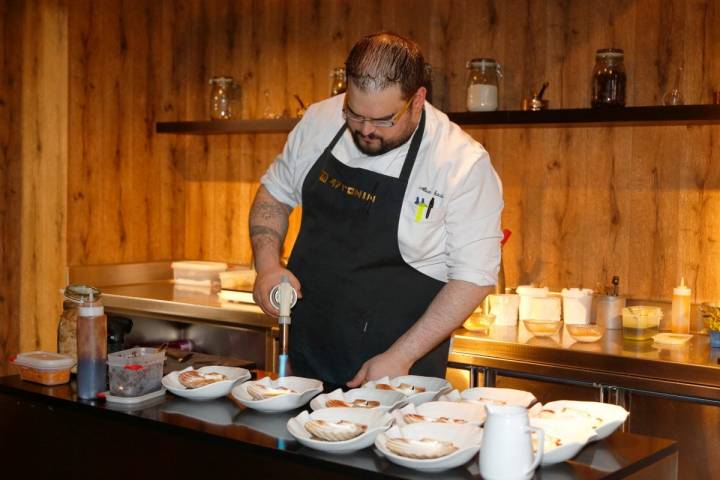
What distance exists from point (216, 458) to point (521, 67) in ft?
8.13

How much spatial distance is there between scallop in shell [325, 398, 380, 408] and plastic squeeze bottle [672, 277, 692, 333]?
71.1 inches

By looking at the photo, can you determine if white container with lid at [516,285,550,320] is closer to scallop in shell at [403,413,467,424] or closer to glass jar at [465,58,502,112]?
glass jar at [465,58,502,112]

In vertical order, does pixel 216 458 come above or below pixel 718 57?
below

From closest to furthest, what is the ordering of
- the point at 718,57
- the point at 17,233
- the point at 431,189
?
the point at 431,189 < the point at 718,57 < the point at 17,233

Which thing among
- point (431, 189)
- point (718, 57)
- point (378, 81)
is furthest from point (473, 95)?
point (378, 81)

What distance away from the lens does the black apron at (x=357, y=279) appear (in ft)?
8.89

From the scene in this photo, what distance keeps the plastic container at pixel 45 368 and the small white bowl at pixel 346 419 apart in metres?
0.71

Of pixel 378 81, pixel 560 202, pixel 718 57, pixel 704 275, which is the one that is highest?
pixel 718 57

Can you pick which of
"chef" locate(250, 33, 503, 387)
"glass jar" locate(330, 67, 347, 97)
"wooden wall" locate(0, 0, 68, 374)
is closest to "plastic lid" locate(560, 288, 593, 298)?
"chef" locate(250, 33, 503, 387)

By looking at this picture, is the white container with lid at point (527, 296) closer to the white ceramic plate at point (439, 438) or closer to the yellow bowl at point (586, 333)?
the yellow bowl at point (586, 333)

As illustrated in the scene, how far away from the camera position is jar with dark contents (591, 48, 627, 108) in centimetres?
352

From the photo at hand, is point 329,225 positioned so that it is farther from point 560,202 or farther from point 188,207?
point 188,207

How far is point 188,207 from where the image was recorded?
4984 millimetres

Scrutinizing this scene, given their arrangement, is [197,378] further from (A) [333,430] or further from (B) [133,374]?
(A) [333,430]
